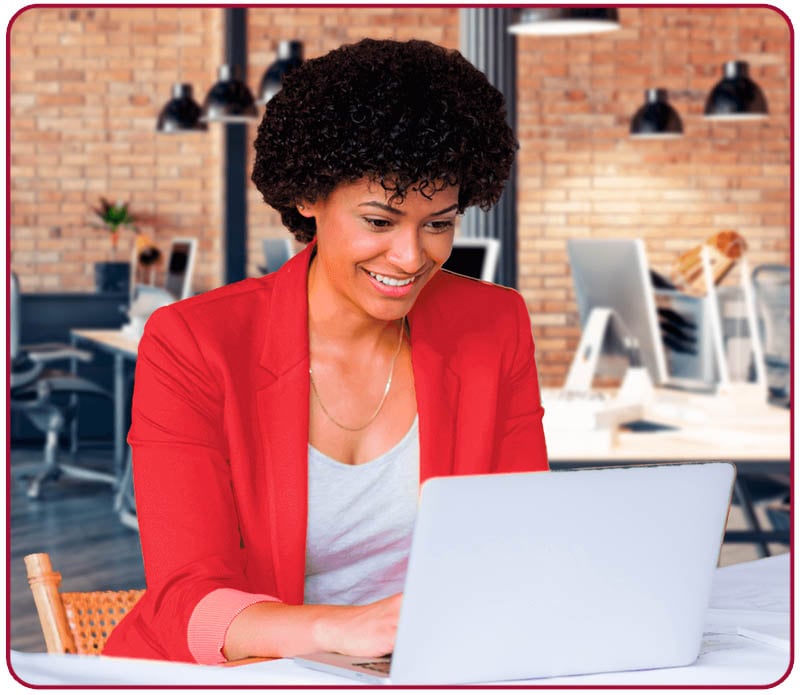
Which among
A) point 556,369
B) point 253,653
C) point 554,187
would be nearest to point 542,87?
point 554,187

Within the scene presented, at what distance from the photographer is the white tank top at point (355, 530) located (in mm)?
1660

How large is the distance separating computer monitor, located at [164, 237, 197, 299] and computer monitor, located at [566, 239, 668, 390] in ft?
11.3

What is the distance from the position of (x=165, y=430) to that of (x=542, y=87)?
6.96 m

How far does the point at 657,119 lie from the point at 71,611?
631 cm

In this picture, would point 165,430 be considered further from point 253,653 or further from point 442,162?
point 442,162

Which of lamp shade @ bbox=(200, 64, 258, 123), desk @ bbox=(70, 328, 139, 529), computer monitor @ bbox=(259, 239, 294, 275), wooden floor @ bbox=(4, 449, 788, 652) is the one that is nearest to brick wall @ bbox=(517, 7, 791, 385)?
lamp shade @ bbox=(200, 64, 258, 123)

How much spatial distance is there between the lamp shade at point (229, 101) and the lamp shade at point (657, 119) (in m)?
2.29

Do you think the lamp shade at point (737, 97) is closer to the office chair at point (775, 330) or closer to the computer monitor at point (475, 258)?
the office chair at point (775, 330)

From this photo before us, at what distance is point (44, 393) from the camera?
6391 millimetres

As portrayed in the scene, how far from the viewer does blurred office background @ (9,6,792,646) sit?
812 centimetres

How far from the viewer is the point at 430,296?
1854mm

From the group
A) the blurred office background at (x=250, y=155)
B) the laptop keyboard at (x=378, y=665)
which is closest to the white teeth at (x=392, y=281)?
the laptop keyboard at (x=378, y=665)

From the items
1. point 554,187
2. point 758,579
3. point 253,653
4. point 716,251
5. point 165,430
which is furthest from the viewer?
point 554,187

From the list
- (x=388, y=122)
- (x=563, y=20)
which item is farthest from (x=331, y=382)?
(x=563, y=20)
